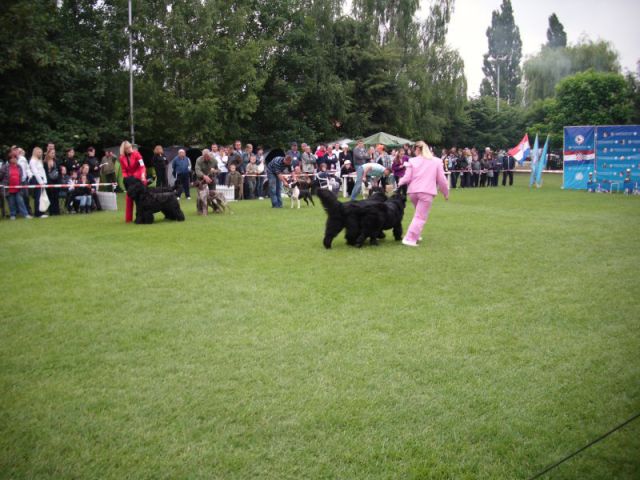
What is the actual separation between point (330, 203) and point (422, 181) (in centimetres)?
182

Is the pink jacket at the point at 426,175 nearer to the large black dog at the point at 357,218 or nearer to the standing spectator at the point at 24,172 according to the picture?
the large black dog at the point at 357,218

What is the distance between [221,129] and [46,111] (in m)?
8.49

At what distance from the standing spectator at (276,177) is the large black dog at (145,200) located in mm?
4111

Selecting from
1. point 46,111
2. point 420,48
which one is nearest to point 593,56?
point 420,48

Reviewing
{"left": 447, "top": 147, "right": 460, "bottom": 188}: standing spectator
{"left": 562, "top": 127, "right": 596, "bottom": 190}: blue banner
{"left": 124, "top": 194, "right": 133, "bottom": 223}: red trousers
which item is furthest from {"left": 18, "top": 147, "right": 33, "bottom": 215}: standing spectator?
{"left": 562, "top": 127, "right": 596, "bottom": 190}: blue banner

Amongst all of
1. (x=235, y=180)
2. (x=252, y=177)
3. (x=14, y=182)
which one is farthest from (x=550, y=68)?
(x=14, y=182)

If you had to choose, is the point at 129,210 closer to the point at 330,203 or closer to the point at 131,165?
the point at 131,165

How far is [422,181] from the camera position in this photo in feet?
34.3

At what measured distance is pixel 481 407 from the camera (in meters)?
3.96

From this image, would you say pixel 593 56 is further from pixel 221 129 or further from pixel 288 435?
pixel 288 435

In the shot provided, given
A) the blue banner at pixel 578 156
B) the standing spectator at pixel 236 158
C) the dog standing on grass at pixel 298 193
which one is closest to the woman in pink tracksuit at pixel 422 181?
the dog standing on grass at pixel 298 193

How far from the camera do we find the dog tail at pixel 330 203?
397 inches

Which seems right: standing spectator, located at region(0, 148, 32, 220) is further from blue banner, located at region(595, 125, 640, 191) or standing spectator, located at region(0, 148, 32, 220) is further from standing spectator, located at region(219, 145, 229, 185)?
blue banner, located at region(595, 125, 640, 191)

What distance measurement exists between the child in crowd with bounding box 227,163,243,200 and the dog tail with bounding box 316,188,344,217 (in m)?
11.2
